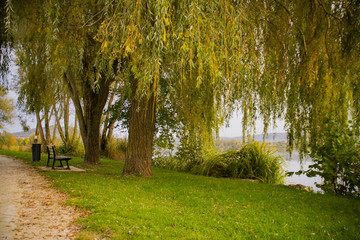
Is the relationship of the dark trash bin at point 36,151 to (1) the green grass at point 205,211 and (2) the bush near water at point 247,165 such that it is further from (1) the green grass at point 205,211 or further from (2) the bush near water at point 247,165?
(2) the bush near water at point 247,165

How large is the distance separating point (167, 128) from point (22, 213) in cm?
812

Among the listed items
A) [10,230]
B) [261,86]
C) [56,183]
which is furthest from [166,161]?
[10,230]

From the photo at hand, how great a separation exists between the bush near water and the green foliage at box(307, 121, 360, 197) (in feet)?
8.36

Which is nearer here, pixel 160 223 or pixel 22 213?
pixel 160 223

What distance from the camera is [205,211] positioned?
Answer: 4879 mm

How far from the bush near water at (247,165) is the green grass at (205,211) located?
2173 mm

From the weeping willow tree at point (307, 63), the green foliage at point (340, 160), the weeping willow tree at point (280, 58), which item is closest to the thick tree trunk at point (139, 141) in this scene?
the weeping willow tree at point (280, 58)

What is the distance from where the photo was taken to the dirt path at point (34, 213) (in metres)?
3.66

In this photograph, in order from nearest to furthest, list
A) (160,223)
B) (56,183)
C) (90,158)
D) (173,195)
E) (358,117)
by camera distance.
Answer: (160,223) → (358,117) → (173,195) → (56,183) → (90,158)

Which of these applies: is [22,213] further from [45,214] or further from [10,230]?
[10,230]

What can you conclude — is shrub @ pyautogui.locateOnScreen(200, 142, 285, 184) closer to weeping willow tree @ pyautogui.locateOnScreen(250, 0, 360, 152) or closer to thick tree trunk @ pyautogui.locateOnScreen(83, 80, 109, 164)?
weeping willow tree @ pyautogui.locateOnScreen(250, 0, 360, 152)

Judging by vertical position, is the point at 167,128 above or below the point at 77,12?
below

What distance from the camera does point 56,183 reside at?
22.4ft

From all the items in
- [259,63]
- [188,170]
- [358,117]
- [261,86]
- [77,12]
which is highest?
[77,12]
